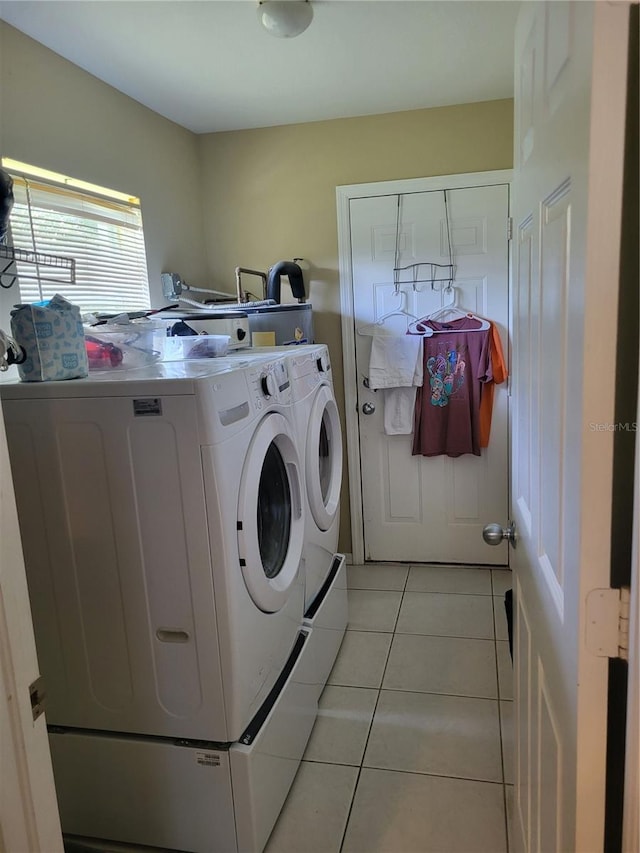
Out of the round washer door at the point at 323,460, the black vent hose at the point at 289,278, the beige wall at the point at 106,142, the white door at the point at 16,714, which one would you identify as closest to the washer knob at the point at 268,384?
the round washer door at the point at 323,460

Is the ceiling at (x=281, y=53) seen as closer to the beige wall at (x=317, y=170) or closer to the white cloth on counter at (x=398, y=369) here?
the beige wall at (x=317, y=170)

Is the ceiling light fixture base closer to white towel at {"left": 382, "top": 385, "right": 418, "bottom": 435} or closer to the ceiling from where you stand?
the ceiling

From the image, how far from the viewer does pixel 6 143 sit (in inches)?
72.7

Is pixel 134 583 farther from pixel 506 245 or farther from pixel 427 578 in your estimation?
pixel 506 245

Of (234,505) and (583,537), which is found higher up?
(583,537)

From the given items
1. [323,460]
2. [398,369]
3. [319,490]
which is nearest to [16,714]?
[319,490]

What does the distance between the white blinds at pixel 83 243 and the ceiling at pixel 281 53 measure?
0.49m

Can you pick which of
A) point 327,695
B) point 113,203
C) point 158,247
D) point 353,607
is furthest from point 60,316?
point 353,607

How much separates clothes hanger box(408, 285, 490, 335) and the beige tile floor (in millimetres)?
1344

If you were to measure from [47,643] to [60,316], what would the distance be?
0.85 m

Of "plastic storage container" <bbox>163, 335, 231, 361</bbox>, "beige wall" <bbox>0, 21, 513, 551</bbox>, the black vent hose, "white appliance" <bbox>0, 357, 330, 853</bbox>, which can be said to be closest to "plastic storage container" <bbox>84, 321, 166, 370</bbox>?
"plastic storage container" <bbox>163, 335, 231, 361</bbox>

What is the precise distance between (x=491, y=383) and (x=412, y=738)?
1744 millimetres

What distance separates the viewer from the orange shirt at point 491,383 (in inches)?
117

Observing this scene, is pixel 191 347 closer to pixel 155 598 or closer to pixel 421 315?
pixel 155 598
